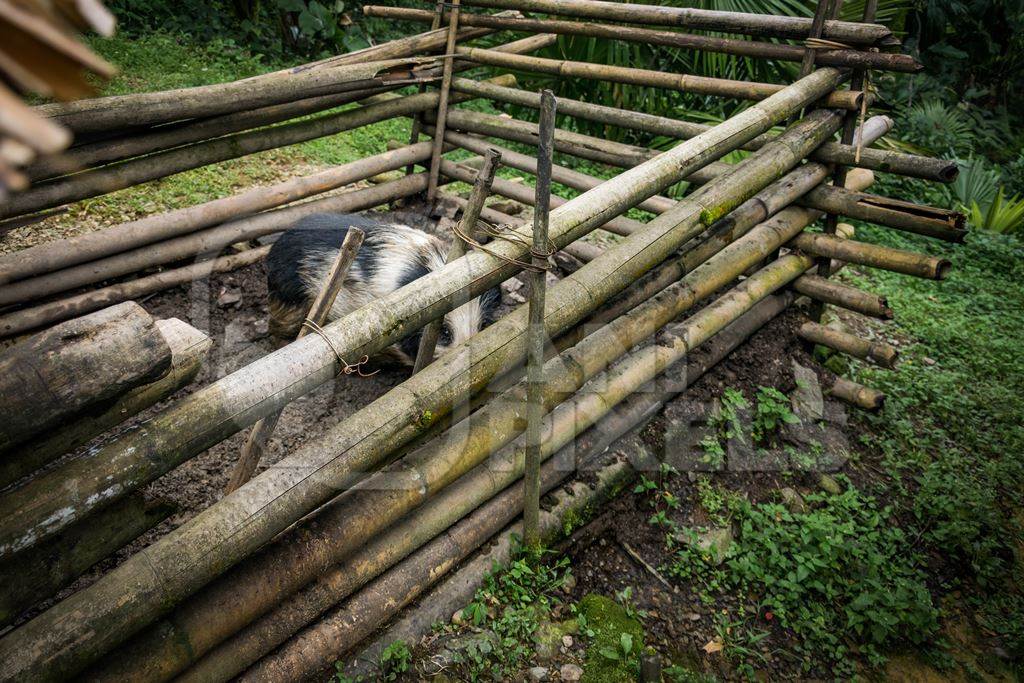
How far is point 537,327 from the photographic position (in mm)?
2537

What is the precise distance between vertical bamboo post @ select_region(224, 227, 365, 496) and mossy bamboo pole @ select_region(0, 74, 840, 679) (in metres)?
0.33

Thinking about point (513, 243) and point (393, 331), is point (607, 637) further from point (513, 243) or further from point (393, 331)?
point (513, 243)

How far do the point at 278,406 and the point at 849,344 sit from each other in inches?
146

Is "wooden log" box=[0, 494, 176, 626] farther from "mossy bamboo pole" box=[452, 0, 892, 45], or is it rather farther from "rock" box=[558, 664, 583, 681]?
"mossy bamboo pole" box=[452, 0, 892, 45]

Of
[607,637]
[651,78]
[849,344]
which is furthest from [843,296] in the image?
[607,637]

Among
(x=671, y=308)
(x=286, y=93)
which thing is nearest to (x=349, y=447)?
(x=671, y=308)

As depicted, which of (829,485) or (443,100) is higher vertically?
(443,100)

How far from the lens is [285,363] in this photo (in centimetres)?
204

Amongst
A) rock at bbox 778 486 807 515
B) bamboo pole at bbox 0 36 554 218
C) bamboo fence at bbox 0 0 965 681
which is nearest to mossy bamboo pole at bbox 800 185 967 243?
bamboo fence at bbox 0 0 965 681

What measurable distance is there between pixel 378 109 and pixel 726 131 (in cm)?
287

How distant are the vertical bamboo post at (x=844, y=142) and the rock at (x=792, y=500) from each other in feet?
5.30

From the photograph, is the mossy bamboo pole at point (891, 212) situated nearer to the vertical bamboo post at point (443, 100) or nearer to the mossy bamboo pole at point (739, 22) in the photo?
the mossy bamboo pole at point (739, 22)

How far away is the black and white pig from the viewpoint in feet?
12.5

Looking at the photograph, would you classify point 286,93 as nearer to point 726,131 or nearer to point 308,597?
point 726,131
